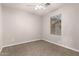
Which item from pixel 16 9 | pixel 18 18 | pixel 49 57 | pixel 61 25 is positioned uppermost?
pixel 16 9

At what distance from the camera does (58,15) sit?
2.10 meters

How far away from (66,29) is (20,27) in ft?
3.75

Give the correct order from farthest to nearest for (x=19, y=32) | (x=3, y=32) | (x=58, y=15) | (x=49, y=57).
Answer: (x=58, y=15) < (x=19, y=32) < (x=3, y=32) < (x=49, y=57)

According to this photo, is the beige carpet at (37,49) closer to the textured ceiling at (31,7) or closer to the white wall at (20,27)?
the white wall at (20,27)

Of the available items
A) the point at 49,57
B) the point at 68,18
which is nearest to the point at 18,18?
the point at 49,57

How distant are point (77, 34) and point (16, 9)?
1598 millimetres

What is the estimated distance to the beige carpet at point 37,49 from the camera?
1800 millimetres

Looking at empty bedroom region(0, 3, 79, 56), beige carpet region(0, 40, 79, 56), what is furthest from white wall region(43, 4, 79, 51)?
beige carpet region(0, 40, 79, 56)

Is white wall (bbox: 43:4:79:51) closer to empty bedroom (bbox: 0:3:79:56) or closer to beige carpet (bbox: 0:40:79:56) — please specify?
empty bedroom (bbox: 0:3:79:56)

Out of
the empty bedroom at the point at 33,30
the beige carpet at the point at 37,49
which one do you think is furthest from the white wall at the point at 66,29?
the beige carpet at the point at 37,49

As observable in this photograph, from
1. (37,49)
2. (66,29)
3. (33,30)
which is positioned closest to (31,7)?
(33,30)

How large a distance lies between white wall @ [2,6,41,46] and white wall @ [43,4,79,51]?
18cm

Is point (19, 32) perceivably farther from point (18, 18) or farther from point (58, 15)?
point (58, 15)

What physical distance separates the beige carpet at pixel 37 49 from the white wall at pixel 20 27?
109mm
